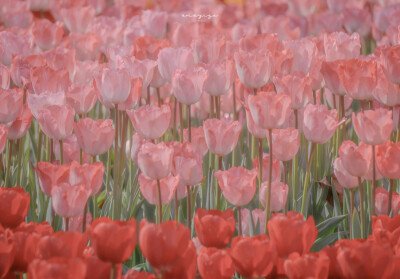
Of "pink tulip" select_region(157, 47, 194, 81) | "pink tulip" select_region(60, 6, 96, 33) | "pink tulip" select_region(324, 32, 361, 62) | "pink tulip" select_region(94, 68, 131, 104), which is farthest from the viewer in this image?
"pink tulip" select_region(60, 6, 96, 33)

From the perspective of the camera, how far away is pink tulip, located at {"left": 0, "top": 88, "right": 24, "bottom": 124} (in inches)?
66.9

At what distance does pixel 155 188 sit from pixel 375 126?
0.48 meters

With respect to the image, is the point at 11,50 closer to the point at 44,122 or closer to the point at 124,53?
the point at 124,53

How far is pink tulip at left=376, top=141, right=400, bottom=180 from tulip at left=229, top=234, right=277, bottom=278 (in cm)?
43

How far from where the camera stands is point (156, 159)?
4.62 ft

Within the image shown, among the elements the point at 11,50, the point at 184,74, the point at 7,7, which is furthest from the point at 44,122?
the point at 7,7

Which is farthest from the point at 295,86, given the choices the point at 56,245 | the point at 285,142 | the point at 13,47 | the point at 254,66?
the point at 13,47

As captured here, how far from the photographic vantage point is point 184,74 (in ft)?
5.63

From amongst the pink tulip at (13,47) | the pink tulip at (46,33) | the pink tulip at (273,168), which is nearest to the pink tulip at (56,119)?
the pink tulip at (273,168)

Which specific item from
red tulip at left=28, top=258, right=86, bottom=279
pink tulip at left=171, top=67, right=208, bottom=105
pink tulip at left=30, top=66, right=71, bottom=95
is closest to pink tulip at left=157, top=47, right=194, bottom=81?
pink tulip at left=171, top=67, right=208, bottom=105

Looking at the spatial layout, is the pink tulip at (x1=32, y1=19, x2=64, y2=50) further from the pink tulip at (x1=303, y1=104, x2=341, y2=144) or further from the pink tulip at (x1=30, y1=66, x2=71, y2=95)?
the pink tulip at (x1=303, y1=104, x2=341, y2=144)

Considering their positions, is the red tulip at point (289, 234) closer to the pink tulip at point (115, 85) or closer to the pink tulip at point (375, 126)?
the pink tulip at point (375, 126)

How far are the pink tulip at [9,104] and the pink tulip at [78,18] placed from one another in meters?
1.28

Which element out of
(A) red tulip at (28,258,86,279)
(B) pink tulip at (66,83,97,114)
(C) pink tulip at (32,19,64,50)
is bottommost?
(A) red tulip at (28,258,86,279)
